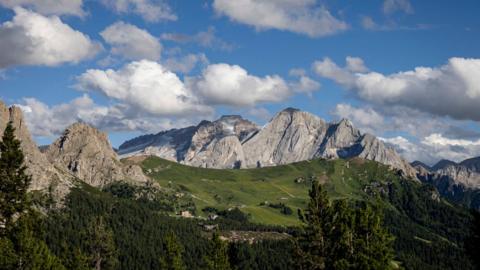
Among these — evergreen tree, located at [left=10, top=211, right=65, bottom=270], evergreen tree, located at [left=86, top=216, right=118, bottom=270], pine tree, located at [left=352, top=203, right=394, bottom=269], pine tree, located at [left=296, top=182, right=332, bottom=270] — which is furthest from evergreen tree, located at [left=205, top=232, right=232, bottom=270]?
pine tree, located at [left=352, top=203, right=394, bottom=269]

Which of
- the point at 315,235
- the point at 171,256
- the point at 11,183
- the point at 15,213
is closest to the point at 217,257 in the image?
the point at 171,256

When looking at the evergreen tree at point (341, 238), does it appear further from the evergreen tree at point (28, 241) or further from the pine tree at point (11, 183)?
the pine tree at point (11, 183)

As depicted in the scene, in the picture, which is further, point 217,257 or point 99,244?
point 99,244

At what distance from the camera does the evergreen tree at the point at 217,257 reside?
376ft

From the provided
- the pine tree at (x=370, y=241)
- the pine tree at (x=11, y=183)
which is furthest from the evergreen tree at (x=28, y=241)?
the pine tree at (x=370, y=241)

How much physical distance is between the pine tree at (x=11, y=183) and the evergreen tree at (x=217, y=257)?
51.1 m

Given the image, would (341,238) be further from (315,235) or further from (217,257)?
(217,257)

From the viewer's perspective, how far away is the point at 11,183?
70812 millimetres

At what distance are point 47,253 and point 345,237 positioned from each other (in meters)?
49.5

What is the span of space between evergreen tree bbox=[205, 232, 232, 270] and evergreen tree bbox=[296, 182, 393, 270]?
32.1 m

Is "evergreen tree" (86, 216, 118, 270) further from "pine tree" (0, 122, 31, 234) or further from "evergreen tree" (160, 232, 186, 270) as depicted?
"pine tree" (0, 122, 31, 234)

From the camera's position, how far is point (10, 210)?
228ft

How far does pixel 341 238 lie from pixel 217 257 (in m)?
42.6

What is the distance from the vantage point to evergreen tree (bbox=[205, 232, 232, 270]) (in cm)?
11462
